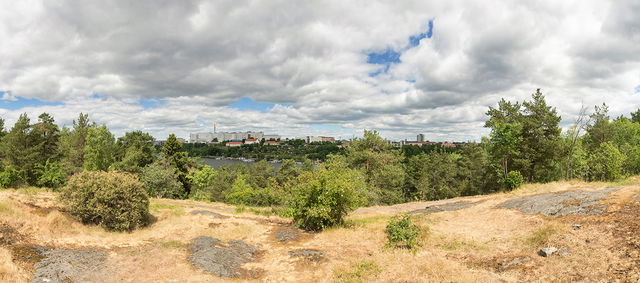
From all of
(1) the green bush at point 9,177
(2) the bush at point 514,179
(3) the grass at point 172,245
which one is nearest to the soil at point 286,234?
(3) the grass at point 172,245

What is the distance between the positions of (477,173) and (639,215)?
46.9m

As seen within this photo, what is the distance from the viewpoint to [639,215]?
470 inches

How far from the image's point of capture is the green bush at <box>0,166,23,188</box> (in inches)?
1117

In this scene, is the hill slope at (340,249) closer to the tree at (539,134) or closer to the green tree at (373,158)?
the tree at (539,134)

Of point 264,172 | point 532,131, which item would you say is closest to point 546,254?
point 532,131

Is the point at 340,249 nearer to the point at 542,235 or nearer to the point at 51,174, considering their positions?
the point at 542,235

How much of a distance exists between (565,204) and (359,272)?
43.3 ft

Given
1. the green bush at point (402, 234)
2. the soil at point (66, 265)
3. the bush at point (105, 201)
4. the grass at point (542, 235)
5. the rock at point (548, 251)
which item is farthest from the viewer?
the bush at point (105, 201)

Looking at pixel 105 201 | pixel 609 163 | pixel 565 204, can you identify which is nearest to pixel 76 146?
pixel 105 201

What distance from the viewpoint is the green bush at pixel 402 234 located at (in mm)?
13750

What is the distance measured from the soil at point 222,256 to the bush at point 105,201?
410 centimetres

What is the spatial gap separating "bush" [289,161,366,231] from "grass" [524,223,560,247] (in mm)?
8277

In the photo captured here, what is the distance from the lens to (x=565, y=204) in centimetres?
1605

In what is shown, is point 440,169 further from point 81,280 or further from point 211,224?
point 81,280
